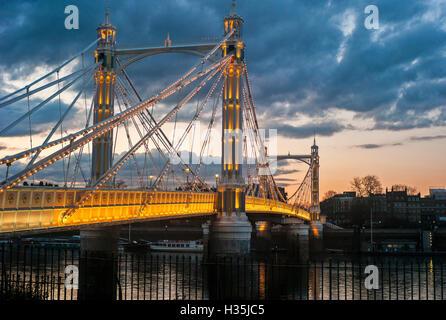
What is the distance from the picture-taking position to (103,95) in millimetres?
37188

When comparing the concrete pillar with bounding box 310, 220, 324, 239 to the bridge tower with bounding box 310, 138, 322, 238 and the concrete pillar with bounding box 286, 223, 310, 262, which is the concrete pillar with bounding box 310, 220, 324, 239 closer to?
the bridge tower with bounding box 310, 138, 322, 238

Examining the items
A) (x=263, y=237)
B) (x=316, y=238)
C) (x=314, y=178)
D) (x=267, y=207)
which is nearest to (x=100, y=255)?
(x=267, y=207)

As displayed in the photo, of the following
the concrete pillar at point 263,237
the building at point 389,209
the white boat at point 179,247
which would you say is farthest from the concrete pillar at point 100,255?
the building at point 389,209

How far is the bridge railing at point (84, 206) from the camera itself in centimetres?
1858

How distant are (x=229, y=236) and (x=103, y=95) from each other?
13829 mm

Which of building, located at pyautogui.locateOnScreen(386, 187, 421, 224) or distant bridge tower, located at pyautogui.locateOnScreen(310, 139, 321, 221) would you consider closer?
distant bridge tower, located at pyautogui.locateOnScreen(310, 139, 321, 221)

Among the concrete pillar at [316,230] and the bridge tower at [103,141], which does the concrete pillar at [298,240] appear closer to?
the concrete pillar at [316,230]

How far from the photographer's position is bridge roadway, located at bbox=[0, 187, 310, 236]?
1859cm

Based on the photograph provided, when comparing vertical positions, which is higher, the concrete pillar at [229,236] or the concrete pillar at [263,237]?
the concrete pillar at [229,236]

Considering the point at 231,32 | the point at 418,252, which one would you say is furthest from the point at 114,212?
the point at 418,252

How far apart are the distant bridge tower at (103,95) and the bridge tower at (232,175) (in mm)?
8968

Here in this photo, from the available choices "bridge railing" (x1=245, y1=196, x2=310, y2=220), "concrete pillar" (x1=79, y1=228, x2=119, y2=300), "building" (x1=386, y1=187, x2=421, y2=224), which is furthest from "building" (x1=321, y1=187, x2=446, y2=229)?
"concrete pillar" (x1=79, y1=228, x2=119, y2=300)
